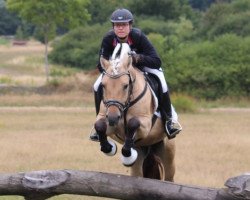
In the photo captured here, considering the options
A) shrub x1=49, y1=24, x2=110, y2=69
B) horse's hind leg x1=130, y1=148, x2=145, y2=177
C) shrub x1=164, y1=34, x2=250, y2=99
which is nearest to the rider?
horse's hind leg x1=130, y1=148, x2=145, y2=177

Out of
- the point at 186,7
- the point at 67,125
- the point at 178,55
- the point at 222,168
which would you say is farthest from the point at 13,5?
the point at 222,168

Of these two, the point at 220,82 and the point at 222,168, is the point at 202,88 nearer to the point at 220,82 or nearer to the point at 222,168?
the point at 220,82

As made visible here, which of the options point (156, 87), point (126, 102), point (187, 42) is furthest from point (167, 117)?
point (187, 42)

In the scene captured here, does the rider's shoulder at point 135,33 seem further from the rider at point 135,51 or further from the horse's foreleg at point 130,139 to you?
the horse's foreleg at point 130,139

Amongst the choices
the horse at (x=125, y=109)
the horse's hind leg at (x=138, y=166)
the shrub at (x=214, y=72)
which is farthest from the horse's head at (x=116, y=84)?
the shrub at (x=214, y=72)

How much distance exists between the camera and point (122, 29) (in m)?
9.02

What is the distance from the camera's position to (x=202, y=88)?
3972cm

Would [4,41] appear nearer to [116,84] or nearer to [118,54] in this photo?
[118,54]

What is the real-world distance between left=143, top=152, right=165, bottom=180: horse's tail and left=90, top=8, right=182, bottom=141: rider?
543 mm

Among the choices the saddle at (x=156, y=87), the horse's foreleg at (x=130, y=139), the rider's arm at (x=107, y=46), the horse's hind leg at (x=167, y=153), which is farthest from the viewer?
the horse's hind leg at (x=167, y=153)

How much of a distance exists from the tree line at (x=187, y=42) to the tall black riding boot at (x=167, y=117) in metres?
29.9

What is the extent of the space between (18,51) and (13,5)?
114ft

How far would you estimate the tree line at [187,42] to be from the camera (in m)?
39.6

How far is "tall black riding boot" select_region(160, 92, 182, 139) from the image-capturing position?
945 cm
